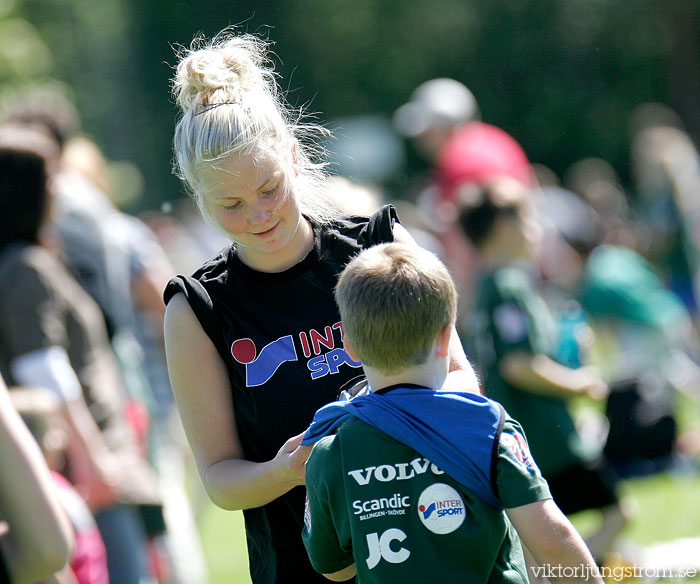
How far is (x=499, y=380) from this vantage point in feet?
16.1

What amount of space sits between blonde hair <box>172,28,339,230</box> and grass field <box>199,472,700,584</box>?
11.7 feet

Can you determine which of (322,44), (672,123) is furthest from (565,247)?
(322,44)

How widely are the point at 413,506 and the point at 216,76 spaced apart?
3.65 feet

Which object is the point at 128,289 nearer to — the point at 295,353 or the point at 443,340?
the point at 295,353

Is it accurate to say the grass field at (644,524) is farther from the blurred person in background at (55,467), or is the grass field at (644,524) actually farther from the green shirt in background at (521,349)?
the blurred person in background at (55,467)

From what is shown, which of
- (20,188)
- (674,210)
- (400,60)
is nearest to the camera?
(20,188)

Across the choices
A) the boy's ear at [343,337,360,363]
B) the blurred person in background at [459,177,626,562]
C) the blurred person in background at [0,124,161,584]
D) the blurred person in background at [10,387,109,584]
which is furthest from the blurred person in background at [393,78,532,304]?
the boy's ear at [343,337,360,363]

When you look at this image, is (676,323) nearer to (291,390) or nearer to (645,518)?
(645,518)

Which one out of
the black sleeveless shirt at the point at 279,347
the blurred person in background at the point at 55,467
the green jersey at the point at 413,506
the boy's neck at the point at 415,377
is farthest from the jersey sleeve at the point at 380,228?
the blurred person in background at the point at 55,467

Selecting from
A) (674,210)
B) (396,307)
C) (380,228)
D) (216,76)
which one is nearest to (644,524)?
(380,228)

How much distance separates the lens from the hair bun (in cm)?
244

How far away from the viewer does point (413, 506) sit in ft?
6.93

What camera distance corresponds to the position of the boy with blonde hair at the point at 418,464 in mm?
2088

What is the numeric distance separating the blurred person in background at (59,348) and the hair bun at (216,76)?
62.5 inches
